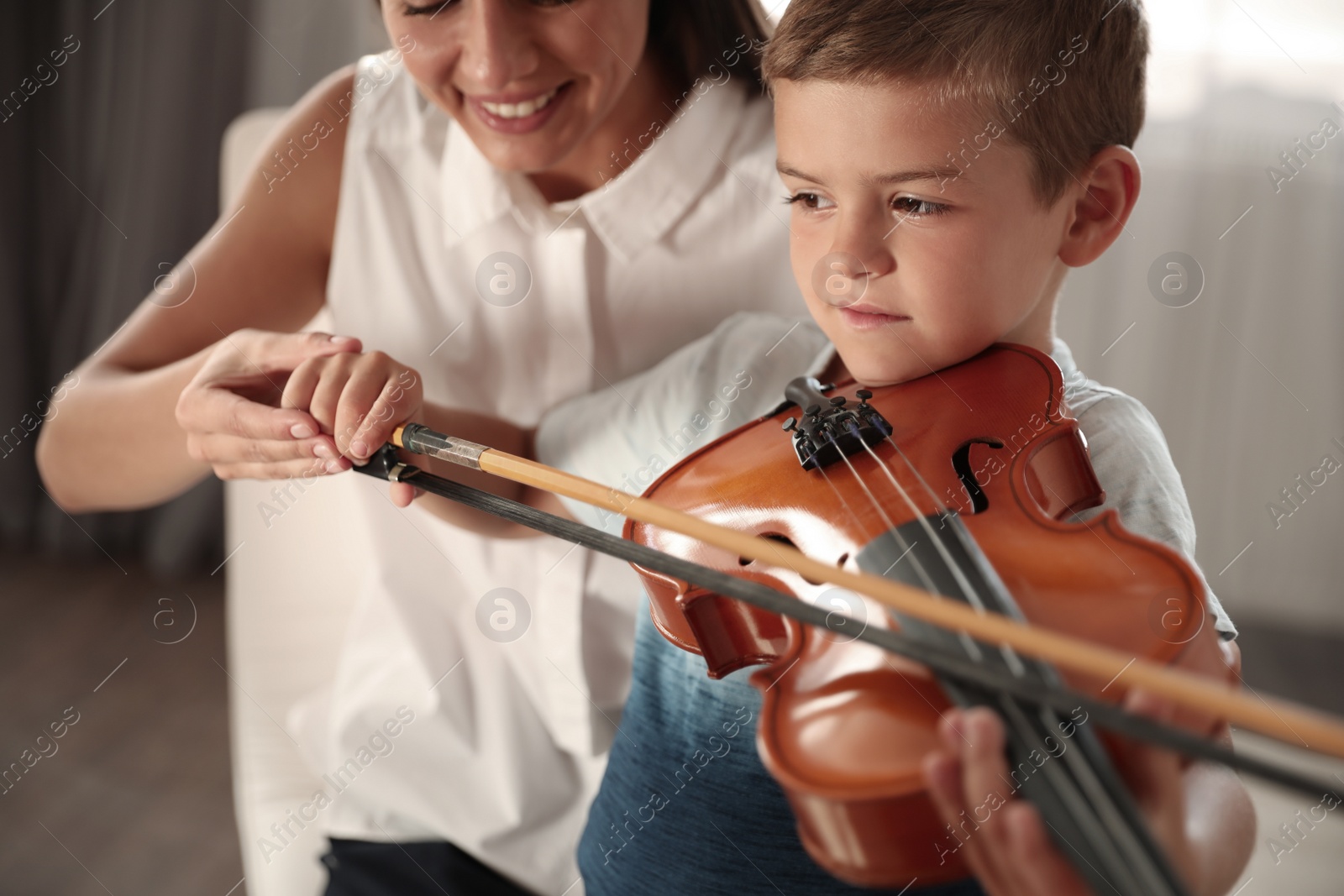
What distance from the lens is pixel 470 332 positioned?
0.98 metres

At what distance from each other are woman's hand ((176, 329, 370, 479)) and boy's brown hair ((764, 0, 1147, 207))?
369 mm

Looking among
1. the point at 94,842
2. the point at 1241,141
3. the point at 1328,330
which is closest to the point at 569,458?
the point at 94,842

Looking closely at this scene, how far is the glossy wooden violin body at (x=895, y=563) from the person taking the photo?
40 centimetres

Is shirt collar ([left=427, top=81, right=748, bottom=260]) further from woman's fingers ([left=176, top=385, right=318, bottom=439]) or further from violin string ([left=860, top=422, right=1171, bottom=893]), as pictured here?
violin string ([left=860, top=422, right=1171, bottom=893])

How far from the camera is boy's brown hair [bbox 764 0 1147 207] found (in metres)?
0.59

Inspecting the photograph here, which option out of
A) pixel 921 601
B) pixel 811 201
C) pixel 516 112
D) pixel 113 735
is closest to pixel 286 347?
pixel 516 112

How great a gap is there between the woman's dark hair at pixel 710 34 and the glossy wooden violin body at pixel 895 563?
1.39 ft

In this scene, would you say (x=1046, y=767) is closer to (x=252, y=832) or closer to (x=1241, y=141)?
(x=252, y=832)

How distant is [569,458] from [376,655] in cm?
31

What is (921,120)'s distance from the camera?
1.91ft

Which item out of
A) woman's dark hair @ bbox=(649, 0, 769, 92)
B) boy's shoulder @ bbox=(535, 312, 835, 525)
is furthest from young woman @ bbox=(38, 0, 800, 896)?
boy's shoulder @ bbox=(535, 312, 835, 525)

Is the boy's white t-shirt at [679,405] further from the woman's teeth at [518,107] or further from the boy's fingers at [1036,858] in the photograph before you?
the boy's fingers at [1036,858]

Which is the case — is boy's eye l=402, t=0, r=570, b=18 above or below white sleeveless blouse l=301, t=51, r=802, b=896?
above

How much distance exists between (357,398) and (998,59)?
17.4 inches
